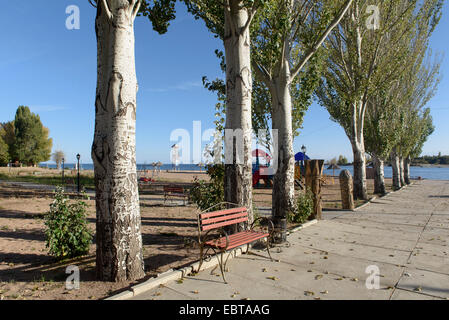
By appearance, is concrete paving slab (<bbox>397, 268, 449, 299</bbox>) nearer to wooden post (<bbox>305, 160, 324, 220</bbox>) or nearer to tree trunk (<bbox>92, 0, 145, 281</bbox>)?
tree trunk (<bbox>92, 0, 145, 281</bbox>)

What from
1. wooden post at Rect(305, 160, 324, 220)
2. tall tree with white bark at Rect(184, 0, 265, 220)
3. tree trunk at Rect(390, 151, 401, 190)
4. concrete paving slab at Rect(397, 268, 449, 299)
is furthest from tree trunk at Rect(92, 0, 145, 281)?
tree trunk at Rect(390, 151, 401, 190)

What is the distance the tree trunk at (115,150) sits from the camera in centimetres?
376

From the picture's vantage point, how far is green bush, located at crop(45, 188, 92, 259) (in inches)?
183

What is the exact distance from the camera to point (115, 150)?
376cm

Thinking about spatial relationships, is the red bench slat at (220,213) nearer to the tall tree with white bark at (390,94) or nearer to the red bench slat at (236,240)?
the red bench slat at (236,240)

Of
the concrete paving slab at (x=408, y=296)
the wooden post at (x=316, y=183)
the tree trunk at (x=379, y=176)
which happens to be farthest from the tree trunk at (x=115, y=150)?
the tree trunk at (x=379, y=176)

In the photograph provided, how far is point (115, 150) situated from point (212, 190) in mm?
3853

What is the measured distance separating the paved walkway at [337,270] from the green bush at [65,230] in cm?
A: 214

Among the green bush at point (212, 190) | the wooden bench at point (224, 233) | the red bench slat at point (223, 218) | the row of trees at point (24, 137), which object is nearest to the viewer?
the wooden bench at point (224, 233)

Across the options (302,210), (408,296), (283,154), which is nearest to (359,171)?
(302,210)

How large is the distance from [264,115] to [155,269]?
11.5m
